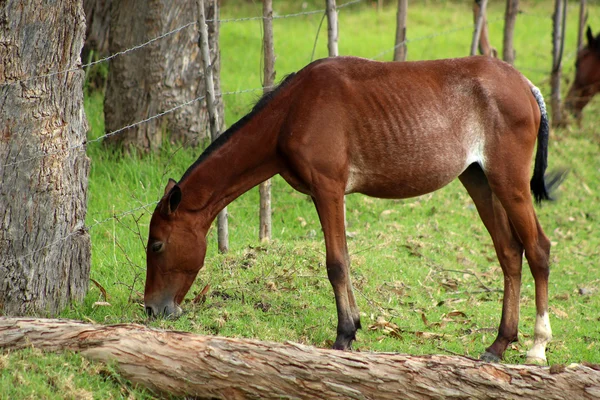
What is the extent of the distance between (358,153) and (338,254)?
73 centimetres

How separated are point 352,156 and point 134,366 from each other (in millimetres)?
2127

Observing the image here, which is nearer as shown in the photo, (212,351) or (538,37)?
(212,351)

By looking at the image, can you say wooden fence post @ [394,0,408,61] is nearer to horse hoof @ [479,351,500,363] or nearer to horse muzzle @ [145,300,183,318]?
horse hoof @ [479,351,500,363]


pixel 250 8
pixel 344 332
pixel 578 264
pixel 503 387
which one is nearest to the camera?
pixel 503 387

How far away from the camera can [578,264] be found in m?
8.66

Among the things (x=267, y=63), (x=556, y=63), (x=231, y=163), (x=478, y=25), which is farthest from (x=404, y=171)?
(x=556, y=63)

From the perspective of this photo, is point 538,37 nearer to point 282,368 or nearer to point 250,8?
point 250,8

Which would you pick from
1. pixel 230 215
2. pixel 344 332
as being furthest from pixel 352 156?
pixel 230 215

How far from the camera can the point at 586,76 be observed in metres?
13.2

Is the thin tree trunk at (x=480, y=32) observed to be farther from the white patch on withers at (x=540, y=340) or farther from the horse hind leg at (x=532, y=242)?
the white patch on withers at (x=540, y=340)

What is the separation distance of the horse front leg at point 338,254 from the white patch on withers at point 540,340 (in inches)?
52.0

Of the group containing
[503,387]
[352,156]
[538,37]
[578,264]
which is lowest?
[503,387]

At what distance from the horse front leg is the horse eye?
3.67 feet

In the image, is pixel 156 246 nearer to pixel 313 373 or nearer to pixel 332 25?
pixel 313 373
